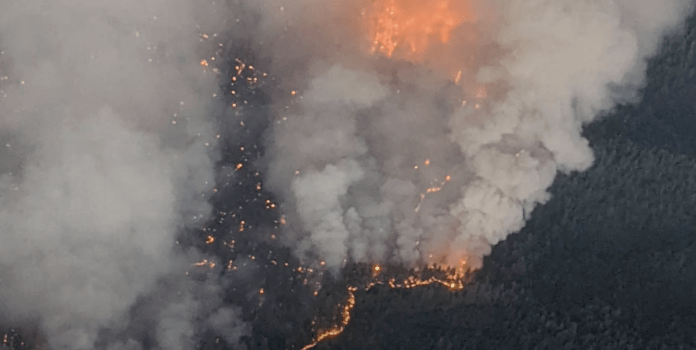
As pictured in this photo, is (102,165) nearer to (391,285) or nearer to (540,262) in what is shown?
(391,285)

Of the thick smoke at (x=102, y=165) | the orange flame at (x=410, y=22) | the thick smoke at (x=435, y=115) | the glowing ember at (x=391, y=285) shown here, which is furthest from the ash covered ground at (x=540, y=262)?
the orange flame at (x=410, y=22)

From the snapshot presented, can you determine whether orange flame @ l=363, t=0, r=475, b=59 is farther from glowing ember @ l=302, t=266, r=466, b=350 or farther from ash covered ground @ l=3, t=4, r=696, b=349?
glowing ember @ l=302, t=266, r=466, b=350

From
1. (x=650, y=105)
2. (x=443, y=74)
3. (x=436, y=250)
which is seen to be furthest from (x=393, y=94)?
(x=650, y=105)

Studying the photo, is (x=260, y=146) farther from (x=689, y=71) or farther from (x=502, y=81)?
(x=689, y=71)

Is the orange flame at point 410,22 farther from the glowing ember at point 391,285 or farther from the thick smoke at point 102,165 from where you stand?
the glowing ember at point 391,285

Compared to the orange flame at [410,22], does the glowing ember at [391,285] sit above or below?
below

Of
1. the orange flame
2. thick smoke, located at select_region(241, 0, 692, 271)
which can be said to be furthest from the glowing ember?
the orange flame
